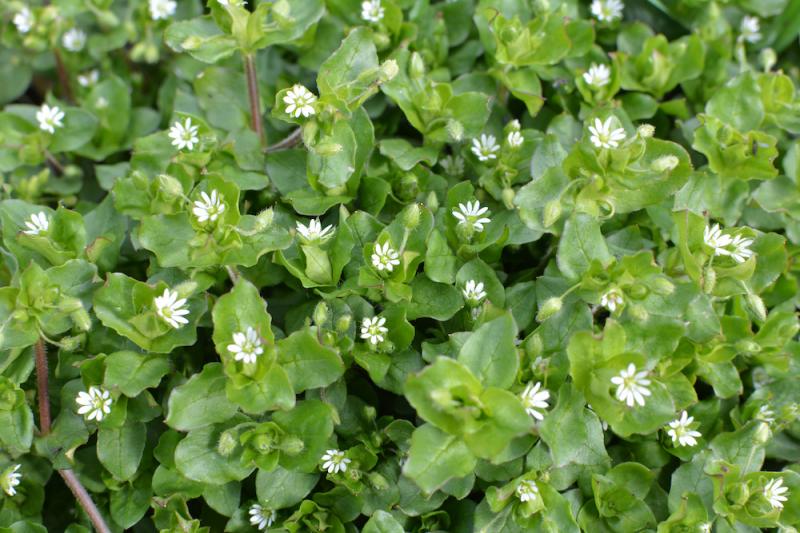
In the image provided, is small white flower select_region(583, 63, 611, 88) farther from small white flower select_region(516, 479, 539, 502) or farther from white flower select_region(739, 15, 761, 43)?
small white flower select_region(516, 479, 539, 502)

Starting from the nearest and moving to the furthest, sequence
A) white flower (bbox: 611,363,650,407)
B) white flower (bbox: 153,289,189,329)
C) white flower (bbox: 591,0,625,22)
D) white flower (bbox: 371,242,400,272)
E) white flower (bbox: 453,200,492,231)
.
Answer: white flower (bbox: 611,363,650,407) → white flower (bbox: 153,289,189,329) → white flower (bbox: 371,242,400,272) → white flower (bbox: 453,200,492,231) → white flower (bbox: 591,0,625,22)

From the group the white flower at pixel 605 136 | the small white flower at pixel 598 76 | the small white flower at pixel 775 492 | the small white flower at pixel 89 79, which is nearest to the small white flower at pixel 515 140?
the white flower at pixel 605 136

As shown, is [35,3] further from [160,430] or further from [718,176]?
[718,176]

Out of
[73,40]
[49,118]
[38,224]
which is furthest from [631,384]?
[73,40]

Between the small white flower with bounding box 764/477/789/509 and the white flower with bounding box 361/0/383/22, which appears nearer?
the small white flower with bounding box 764/477/789/509

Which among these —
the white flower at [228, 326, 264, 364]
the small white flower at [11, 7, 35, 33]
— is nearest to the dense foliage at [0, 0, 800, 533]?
the white flower at [228, 326, 264, 364]

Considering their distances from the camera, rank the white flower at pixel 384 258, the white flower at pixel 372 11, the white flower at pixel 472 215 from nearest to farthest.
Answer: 1. the white flower at pixel 384 258
2. the white flower at pixel 472 215
3. the white flower at pixel 372 11

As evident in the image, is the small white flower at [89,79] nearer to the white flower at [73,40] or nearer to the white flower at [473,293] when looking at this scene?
the white flower at [73,40]
